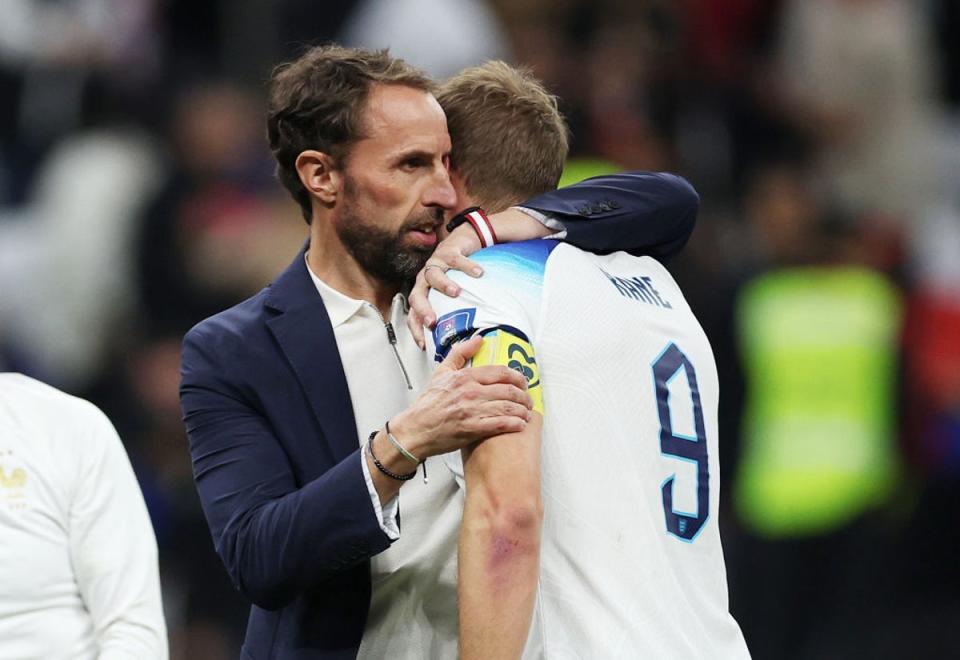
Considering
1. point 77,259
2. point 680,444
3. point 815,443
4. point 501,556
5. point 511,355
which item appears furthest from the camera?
point 77,259

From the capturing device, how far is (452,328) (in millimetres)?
3270

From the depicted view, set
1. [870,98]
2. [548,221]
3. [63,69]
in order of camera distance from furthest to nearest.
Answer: [870,98] < [63,69] < [548,221]

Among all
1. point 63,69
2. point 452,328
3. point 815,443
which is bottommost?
point 815,443

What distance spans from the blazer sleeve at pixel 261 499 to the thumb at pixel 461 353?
268 millimetres

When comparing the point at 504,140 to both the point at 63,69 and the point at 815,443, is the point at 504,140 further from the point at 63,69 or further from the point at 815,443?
the point at 63,69

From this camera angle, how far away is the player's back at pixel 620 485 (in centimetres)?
322

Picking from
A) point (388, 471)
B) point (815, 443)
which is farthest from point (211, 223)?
point (388, 471)

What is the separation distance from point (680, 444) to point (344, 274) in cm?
88

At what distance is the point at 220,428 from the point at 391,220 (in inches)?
23.1

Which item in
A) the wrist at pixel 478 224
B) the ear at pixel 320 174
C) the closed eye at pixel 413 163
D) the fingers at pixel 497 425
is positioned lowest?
the fingers at pixel 497 425

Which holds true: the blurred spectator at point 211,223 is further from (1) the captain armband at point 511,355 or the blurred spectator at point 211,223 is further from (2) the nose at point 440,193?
(1) the captain armband at point 511,355

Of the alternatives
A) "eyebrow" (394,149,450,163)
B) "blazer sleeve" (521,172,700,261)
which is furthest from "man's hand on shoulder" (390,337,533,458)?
"eyebrow" (394,149,450,163)

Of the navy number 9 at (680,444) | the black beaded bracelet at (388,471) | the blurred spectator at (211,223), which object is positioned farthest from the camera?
the blurred spectator at (211,223)

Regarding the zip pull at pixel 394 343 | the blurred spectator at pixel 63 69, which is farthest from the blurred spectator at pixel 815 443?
the zip pull at pixel 394 343
